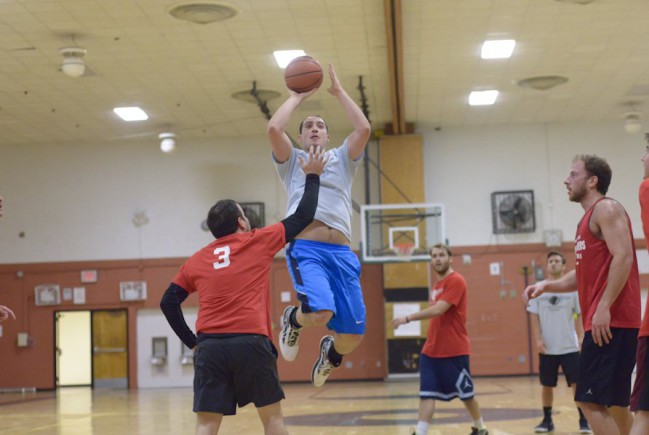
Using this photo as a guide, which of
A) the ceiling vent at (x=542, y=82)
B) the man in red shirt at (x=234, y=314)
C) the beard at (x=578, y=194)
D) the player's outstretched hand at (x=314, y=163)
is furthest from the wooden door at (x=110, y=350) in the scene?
the beard at (x=578, y=194)

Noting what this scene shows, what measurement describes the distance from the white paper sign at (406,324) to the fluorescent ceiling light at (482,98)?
4665 millimetres

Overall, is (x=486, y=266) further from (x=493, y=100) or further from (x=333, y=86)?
(x=333, y=86)

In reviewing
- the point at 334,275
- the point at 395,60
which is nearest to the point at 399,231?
the point at 395,60

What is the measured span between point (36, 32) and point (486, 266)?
1110cm

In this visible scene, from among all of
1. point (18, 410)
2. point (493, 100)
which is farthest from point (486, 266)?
point (18, 410)

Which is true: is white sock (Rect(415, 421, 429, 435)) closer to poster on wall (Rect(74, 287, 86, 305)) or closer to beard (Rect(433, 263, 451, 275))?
beard (Rect(433, 263, 451, 275))

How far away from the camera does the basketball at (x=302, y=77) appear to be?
235 inches

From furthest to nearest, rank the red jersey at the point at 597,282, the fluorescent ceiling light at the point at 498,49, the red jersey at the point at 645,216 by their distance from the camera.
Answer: the fluorescent ceiling light at the point at 498,49 < the red jersey at the point at 597,282 < the red jersey at the point at 645,216

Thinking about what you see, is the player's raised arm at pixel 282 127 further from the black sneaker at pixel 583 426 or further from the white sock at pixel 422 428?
the black sneaker at pixel 583 426

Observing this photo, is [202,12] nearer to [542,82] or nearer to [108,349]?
[542,82]

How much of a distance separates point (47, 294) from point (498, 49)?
12.2 metres

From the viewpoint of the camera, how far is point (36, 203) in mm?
21484

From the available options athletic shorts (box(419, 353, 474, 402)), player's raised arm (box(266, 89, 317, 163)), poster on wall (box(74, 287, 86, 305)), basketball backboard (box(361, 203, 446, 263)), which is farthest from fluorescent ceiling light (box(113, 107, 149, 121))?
Answer: player's raised arm (box(266, 89, 317, 163))

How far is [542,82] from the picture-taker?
1717 centimetres
